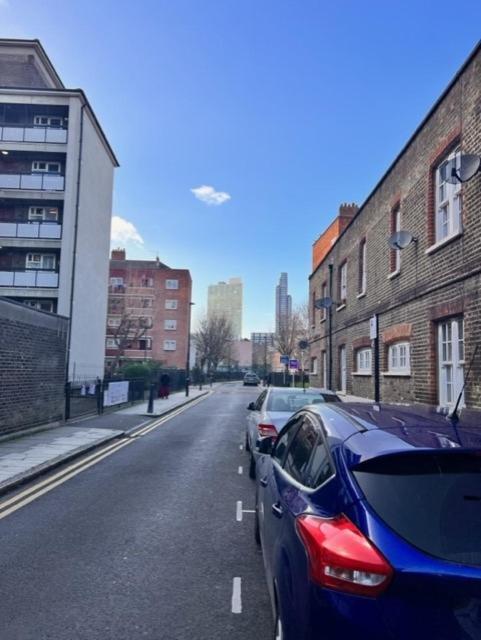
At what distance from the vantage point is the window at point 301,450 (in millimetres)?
3082

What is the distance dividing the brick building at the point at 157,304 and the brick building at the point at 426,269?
49.1m

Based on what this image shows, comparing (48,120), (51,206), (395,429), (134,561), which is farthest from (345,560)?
(48,120)

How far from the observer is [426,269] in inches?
446

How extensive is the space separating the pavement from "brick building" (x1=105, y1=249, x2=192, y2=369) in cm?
4761

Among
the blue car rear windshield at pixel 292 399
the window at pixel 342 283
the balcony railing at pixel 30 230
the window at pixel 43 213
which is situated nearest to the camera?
the blue car rear windshield at pixel 292 399

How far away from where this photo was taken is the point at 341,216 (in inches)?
1276

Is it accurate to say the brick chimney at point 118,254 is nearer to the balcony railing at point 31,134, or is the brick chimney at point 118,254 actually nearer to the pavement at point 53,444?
the balcony railing at point 31,134

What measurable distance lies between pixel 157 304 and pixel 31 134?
39187 mm

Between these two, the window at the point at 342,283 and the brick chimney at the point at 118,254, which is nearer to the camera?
the window at the point at 342,283

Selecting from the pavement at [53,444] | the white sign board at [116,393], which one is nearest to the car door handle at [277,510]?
the pavement at [53,444]

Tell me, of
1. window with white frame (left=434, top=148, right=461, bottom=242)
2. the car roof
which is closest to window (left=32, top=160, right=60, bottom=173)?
window with white frame (left=434, top=148, right=461, bottom=242)

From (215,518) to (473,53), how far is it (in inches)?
369

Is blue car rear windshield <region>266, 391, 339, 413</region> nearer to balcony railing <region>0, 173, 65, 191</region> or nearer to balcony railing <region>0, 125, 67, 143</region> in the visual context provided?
balcony railing <region>0, 173, 65, 191</region>

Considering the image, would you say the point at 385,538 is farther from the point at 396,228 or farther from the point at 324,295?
the point at 324,295
